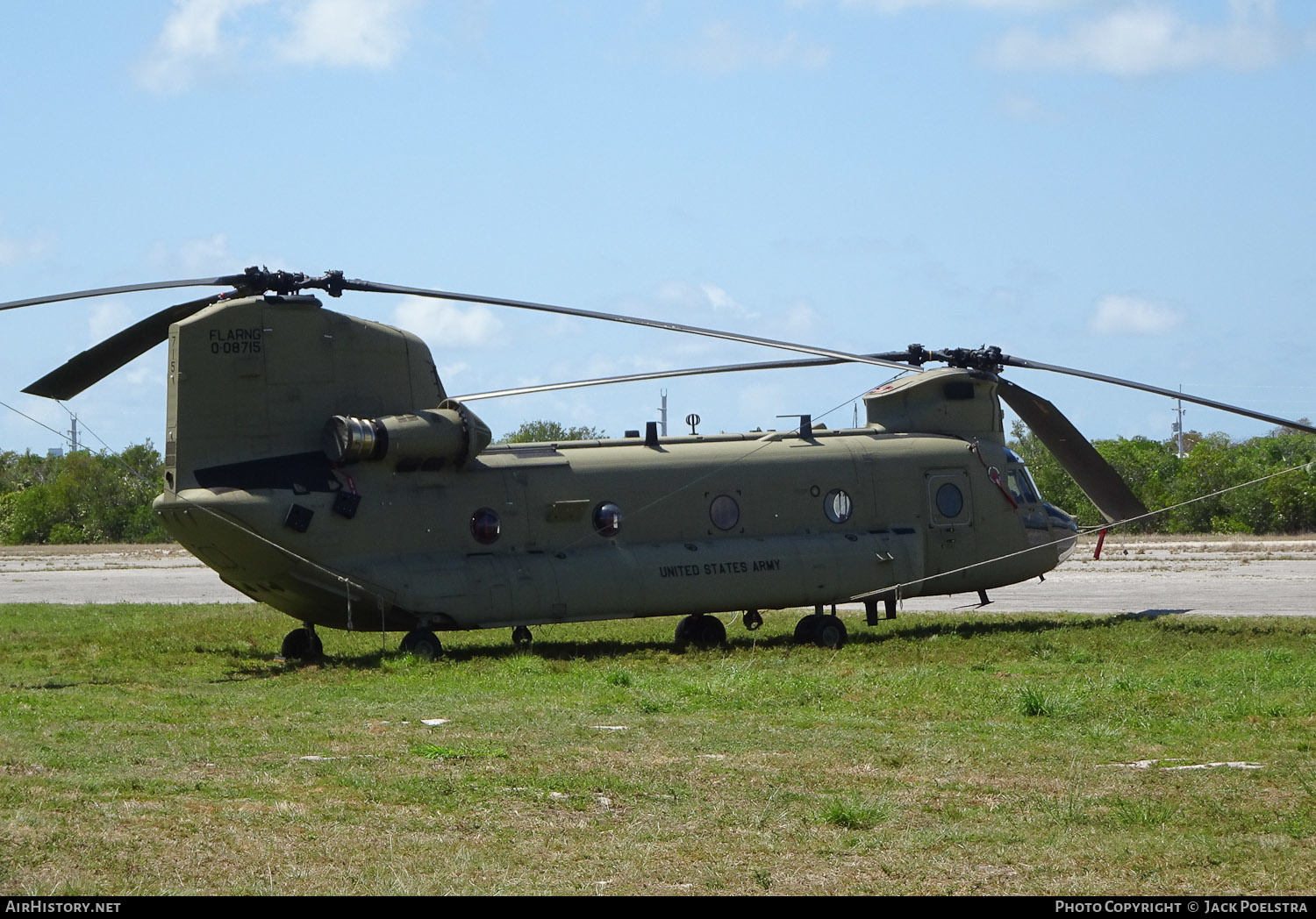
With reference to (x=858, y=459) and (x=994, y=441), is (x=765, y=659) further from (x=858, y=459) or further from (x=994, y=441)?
(x=994, y=441)

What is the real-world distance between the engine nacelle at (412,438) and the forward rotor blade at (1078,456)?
9599 millimetres

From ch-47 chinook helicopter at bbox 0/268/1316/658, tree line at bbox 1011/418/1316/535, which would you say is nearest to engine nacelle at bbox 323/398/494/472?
ch-47 chinook helicopter at bbox 0/268/1316/658

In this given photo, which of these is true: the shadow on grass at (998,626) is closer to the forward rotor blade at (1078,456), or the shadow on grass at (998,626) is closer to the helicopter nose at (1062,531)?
the helicopter nose at (1062,531)

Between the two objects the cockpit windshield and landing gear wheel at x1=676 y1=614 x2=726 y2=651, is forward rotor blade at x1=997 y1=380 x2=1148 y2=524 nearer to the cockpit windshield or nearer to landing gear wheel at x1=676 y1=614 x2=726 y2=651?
the cockpit windshield

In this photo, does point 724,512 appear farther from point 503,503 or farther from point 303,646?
point 303,646

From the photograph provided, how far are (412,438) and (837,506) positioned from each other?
726cm

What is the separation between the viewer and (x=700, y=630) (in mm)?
23391

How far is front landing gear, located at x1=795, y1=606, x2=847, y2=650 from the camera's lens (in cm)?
2253

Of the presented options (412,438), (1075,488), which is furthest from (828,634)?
(1075,488)

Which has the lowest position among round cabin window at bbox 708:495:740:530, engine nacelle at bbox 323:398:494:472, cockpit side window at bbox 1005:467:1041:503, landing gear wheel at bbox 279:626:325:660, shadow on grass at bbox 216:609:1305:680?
shadow on grass at bbox 216:609:1305:680

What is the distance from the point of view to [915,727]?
13375 millimetres

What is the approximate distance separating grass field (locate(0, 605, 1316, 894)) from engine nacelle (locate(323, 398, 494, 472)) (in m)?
2.87

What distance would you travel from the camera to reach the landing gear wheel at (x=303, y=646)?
822 inches

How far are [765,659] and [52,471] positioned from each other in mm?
95879
